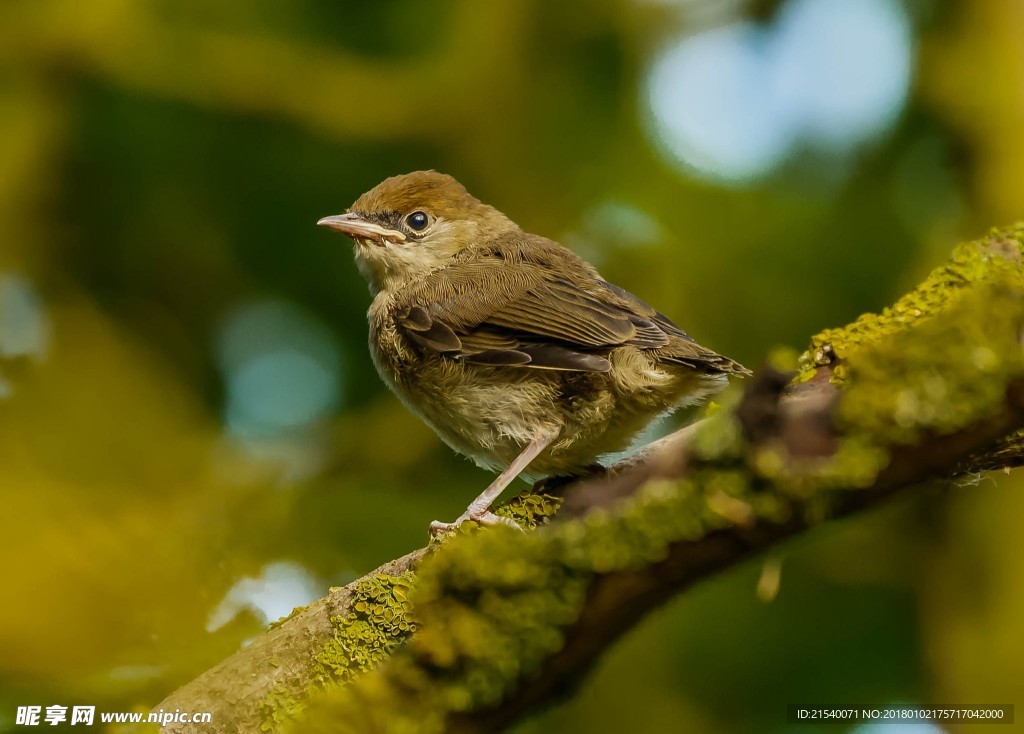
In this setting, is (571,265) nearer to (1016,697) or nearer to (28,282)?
(1016,697)

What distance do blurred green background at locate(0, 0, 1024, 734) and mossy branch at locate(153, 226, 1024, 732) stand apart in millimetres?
1820

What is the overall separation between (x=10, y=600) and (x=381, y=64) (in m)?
3.14

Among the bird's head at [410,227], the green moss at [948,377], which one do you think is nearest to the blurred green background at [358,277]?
the bird's head at [410,227]

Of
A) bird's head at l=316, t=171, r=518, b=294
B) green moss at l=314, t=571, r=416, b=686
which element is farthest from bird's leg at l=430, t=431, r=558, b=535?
bird's head at l=316, t=171, r=518, b=294

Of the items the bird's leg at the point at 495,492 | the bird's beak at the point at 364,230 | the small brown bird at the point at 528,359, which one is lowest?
the bird's leg at the point at 495,492

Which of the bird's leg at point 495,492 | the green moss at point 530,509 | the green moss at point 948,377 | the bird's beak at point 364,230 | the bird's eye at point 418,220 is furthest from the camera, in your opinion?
the bird's eye at point 418,220

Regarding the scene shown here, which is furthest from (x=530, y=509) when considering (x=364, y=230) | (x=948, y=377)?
(x=364, y=230)

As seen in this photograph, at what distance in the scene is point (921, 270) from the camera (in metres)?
4.74

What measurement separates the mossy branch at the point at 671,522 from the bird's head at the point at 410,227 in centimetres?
201

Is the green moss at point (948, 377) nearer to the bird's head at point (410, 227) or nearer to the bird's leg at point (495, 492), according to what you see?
the bird's leg at point (495, 492)

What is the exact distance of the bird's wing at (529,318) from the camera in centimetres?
342

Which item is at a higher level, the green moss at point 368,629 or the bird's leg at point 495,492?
the bird's leg at point 495,492

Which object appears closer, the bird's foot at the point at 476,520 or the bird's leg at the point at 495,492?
the bird's foot at the point at 476,520

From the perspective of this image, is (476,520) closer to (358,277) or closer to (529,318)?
(529,318)
